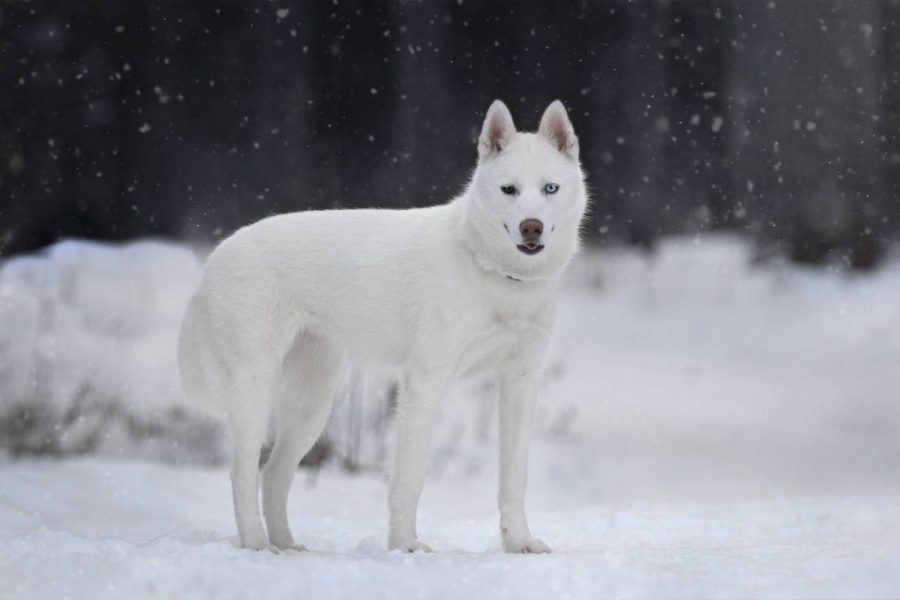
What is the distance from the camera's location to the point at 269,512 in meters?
6.05

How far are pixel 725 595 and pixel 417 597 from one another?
1.19 m

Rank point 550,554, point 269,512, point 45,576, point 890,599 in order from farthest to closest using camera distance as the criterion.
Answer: point 269,512
point 550,554
point 45,576
point 890,599

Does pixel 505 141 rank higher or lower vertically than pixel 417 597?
higher

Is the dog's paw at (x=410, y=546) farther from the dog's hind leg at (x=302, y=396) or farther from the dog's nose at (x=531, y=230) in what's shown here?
the dog's nose at (x=531, y=230)

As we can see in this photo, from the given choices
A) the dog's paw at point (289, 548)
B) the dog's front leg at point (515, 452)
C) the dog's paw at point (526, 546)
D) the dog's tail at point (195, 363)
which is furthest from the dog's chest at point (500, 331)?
the dog's tail at point (195, 363)

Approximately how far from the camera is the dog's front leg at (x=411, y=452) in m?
5.35

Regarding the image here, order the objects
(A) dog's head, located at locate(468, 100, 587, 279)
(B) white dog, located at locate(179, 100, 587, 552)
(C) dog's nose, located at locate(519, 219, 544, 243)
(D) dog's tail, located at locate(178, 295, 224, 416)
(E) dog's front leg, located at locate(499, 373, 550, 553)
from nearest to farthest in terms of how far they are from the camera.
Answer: (C) dog's nose, located at locate(519, 219, 544, 243)
(A) dog's head, located at locate(468, 100, 587, 279)
(B) white dog, located at locate(179, 100, 587, 552)
(E) dog's front leg, located at locate(499, 373, 550, 553)
(D) dog's tail, located at locate(178, 295, 224, 416)

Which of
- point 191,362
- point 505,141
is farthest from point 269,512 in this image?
point 505,141

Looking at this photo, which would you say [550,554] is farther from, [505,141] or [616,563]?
[505,141]

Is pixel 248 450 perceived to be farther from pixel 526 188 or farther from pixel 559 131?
pixel 559 131

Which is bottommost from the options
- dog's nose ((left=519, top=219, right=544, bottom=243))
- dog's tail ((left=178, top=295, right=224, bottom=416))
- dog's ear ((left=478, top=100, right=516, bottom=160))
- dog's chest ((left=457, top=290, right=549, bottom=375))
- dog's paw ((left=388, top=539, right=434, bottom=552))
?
dog's paw ((left=388, top=539, right=434, bottom=552))

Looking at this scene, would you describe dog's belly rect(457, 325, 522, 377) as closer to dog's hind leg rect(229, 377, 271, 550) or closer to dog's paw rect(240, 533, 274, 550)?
dog's hind leg rect(229, 377, 271, 550)

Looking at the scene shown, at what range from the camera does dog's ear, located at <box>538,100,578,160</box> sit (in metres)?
5.41

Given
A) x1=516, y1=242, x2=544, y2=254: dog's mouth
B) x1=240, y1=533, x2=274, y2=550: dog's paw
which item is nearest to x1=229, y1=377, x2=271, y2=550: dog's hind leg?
x1=240, y1=533, x2=274, y2=550: dog's paw
